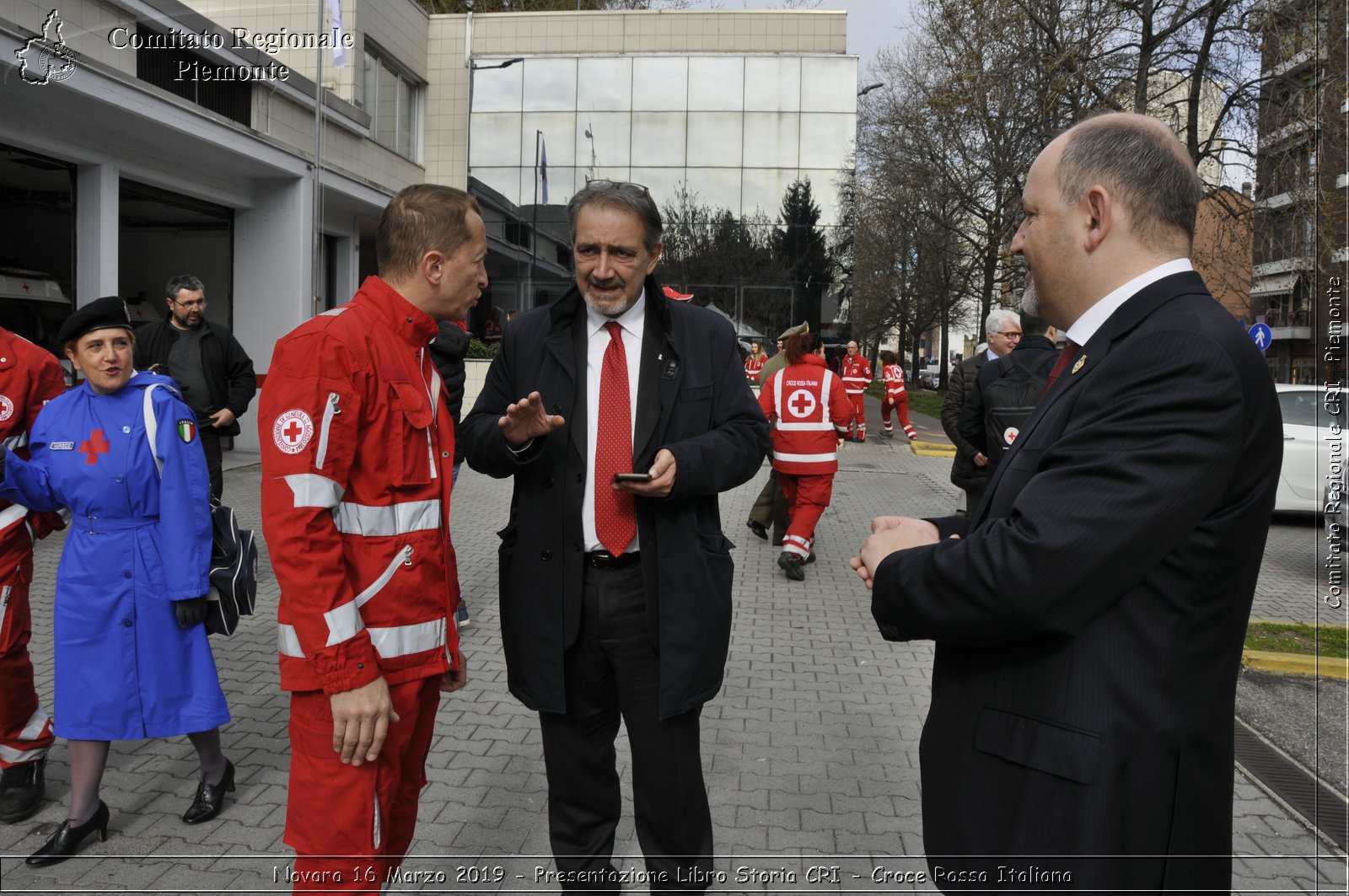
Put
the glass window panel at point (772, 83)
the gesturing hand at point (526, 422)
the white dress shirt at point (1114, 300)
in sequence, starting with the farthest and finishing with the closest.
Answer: the glass window panel at point (772, 83) < the gesturing hand at point (526, 422) < the white dress shirt at point (1114, 300)

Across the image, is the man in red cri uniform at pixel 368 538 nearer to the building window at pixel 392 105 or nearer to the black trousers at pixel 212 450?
the black trousers at pixel 212 450

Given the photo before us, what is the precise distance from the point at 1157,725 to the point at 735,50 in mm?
25211

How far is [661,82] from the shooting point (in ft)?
81.0

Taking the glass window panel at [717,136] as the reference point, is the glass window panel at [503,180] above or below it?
below

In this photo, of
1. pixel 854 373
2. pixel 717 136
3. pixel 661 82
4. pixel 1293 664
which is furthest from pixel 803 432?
pixel 661 82

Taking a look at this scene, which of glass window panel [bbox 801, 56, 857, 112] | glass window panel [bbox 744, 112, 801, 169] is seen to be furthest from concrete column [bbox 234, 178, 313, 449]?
glass window panel [bbox 801, 56, 857, 112]

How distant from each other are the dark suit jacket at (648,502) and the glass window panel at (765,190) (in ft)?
74.0

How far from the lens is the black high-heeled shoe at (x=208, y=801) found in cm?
376

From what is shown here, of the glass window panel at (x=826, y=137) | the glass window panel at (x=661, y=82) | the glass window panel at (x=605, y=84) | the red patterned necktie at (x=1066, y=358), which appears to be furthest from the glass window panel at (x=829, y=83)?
the red patterned necktie at (x=1066, y=358)

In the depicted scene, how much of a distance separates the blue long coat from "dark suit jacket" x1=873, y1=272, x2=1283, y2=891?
9.68ft

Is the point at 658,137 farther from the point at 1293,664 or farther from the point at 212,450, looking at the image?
the point at 1293,664

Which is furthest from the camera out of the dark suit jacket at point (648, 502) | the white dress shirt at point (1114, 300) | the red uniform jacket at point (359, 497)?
the dark suit jacket at point (648, 502)

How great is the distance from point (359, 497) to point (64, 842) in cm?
224

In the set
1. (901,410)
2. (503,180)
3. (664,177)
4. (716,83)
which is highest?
(716,83)
